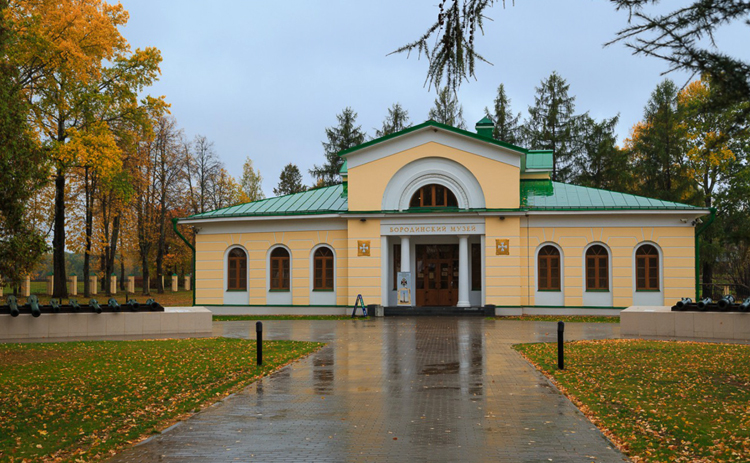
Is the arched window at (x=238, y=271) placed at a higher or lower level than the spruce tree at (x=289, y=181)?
lower

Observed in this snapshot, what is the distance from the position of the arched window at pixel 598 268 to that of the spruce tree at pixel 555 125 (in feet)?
73.3

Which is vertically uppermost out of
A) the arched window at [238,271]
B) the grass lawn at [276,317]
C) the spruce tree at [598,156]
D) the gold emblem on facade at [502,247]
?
the spruce tree at [598,156]

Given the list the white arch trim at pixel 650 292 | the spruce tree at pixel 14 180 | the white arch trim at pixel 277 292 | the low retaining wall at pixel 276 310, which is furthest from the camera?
the white arch trim at pixel 277 292

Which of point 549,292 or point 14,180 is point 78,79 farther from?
point 549,292

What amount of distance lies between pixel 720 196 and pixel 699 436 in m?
36.7

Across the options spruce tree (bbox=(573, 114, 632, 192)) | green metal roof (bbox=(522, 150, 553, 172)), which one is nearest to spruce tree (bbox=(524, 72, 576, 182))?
spruce tree (bbox=(573, 114, 632, 192))

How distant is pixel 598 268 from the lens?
29.2m

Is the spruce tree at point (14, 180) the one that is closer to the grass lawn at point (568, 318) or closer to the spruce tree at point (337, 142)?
the grass lawn at point (568, 318)

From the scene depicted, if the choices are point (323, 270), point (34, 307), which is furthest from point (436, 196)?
point (34, 307)

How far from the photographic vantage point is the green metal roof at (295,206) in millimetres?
31344

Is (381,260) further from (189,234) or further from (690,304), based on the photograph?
(189,234)

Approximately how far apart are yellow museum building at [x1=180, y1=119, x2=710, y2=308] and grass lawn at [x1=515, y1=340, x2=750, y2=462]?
11984mm

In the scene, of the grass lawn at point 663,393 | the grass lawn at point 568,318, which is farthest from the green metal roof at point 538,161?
the grass lawn at point 663,393

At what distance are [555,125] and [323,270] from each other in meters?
27.6
